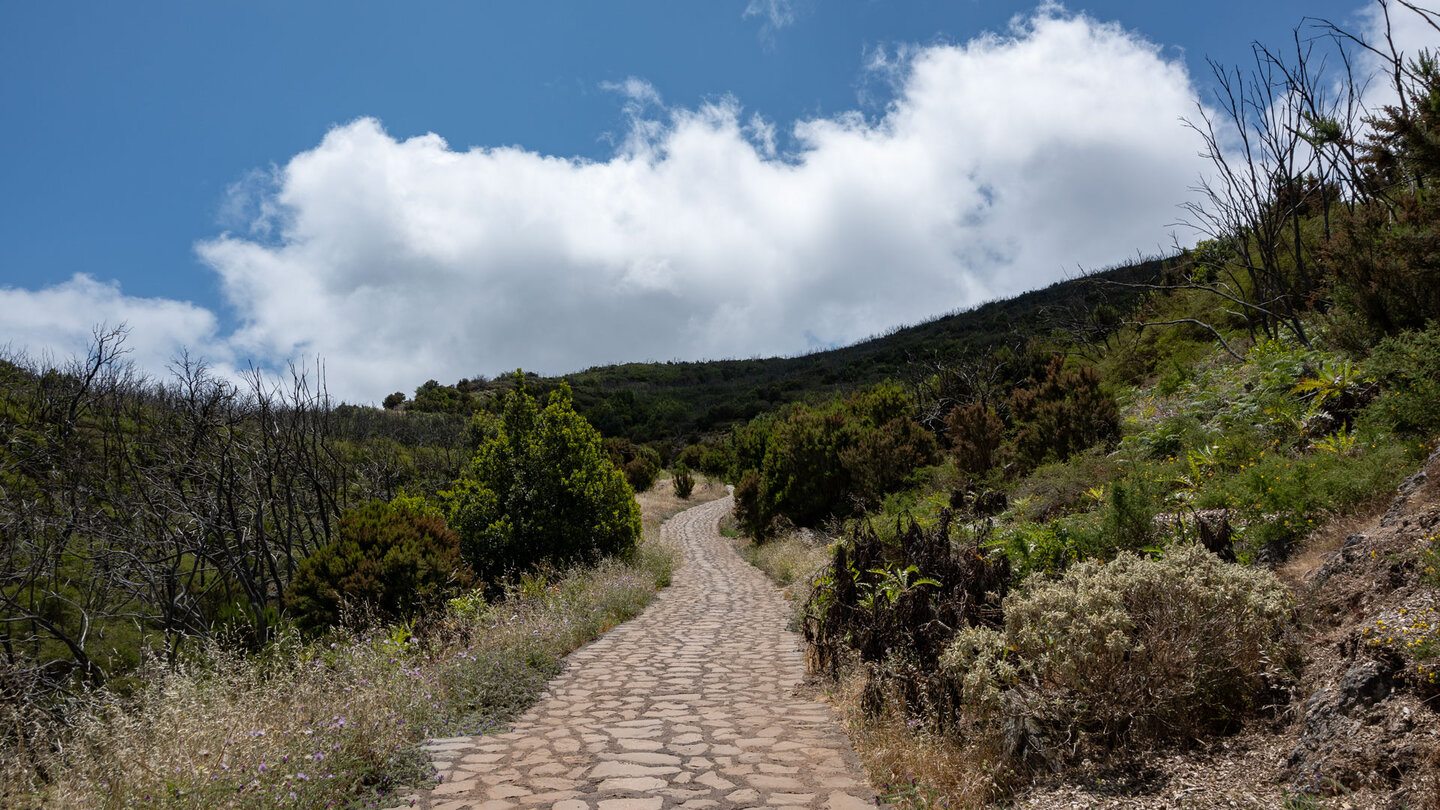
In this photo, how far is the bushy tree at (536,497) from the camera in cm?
1221

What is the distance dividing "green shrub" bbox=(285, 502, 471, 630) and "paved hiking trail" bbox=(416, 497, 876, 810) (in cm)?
243

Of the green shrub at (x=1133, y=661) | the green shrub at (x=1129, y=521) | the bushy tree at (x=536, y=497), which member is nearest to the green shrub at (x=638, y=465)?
the bushy tree at (x=536, y=497)

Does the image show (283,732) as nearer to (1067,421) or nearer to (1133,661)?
(1133,661)

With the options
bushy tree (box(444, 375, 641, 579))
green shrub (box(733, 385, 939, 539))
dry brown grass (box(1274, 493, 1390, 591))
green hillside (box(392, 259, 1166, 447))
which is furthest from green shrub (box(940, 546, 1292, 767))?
green hillside (box(392, 259, 1166, 447))

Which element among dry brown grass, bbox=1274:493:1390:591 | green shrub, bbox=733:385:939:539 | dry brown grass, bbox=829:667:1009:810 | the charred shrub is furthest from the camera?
green shrub, bbox=733:385:939:539

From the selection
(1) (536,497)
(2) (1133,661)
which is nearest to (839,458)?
(1) (536,497)

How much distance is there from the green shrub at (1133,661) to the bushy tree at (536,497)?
9.70 m

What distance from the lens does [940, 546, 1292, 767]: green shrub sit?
3162 mm

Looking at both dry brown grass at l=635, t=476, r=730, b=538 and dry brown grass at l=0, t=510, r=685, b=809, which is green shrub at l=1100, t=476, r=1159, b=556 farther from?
dry brown grass at l=635, t=476, r=730, b=538

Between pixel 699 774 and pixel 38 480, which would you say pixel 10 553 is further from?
pixel 699 774

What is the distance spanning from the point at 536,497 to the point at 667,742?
8.57 m

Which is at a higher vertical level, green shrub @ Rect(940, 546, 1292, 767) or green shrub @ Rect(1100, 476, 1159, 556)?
green shrub @ Rect(1100, 476, 1159, 556)

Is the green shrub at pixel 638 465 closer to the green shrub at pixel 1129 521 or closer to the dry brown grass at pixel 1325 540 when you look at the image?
the green shrub at pixel 1129 521

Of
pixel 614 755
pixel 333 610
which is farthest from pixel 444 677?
pixel 333 610
